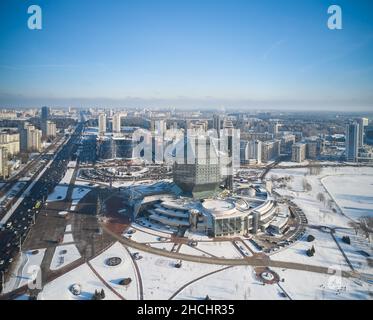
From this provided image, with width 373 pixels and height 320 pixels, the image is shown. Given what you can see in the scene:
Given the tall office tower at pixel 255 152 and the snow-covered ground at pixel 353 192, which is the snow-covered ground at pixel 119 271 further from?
the tall office tower at pixel 255 152

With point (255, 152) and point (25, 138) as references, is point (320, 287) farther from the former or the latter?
point (25, 138)

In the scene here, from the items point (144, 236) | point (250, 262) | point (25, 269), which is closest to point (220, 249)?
point (250, 262)

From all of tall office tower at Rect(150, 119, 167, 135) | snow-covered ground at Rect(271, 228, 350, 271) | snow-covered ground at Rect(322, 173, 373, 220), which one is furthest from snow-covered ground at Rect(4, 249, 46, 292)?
tall office tower at Rect(150, 119, 167, 135)

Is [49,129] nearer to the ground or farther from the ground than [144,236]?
farther from the ground

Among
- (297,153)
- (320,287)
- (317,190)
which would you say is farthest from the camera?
(297,153)

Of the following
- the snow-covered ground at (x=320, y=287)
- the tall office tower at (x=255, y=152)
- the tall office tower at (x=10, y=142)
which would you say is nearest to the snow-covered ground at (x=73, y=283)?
the snow-covered ground at (x=320, y=287)

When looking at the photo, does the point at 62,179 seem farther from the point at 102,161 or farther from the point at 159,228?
the point at 159,228

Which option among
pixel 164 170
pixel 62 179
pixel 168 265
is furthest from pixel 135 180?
pixel 168 265
